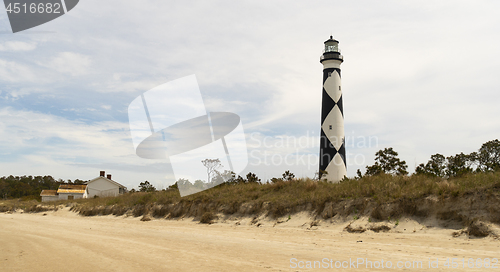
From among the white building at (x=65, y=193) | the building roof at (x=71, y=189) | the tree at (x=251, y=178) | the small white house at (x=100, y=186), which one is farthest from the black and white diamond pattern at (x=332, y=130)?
the building roof at (x=71, y=189)

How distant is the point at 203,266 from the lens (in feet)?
19.7

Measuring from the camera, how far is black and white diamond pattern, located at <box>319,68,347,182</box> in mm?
24266

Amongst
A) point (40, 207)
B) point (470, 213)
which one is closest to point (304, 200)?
point (470, 213)

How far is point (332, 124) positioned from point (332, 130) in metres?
0.49

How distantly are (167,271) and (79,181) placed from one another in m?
82.3

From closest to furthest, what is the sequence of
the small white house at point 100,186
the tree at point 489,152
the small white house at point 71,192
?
the tree at point 489,152, the small white house at point 71,192, the small white house at point 100,186

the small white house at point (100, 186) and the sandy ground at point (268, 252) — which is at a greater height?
the small white house at point (100, 186)

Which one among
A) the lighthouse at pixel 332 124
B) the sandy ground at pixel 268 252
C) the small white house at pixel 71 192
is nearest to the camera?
the sandy ground at pixel 268 252

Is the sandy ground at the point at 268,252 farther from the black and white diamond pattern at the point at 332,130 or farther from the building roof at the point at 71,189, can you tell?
the building roof at the point at 71,189

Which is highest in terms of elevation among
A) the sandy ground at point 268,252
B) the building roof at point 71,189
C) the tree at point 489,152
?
the tree at point 489,152

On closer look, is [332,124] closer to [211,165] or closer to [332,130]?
[332,130]

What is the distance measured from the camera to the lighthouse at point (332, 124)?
24266mm

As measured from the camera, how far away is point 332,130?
981 inches

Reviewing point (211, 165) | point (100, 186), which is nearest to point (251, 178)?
point (211, 165)
